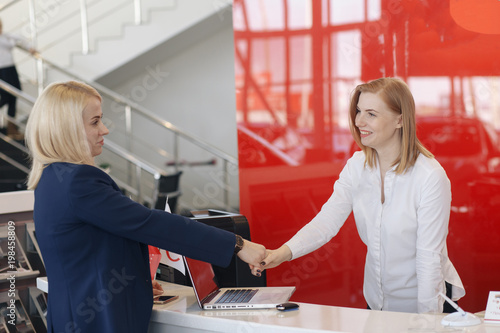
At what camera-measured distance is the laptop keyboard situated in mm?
2128

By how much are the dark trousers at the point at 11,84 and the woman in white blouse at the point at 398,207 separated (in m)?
4.82

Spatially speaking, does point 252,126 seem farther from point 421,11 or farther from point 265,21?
point 421,11

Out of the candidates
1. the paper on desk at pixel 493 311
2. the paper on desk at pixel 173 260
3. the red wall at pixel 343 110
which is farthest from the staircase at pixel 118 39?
the paper on desk at pixel 493 311

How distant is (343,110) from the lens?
338cm

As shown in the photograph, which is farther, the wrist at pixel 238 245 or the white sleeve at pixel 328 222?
the white sleeve at pixel 328 222

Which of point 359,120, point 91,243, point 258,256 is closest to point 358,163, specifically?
point 359,120

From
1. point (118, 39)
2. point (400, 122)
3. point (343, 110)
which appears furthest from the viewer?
point (118, 39)

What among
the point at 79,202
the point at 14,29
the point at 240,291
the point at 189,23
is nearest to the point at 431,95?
the point at 240,291

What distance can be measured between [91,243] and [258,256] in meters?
0.63

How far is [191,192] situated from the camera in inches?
349

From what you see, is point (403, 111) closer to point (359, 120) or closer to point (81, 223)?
point (359, 120)

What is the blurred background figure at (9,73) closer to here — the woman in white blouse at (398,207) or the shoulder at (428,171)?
the woman in white blouse at (398,207)

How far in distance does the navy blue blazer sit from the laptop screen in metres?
0.21

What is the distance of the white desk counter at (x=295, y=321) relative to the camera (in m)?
1.80
